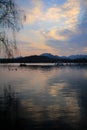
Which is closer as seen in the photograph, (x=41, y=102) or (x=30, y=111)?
(x=30, y=111)

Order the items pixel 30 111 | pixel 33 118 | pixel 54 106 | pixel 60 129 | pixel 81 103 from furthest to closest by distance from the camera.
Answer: pixel 81 103 < pixel 54 106 < pixel 30 111 < pixel 33 118 < pixel 60 129

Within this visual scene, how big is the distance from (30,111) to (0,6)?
649 cm

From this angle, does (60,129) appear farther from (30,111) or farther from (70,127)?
(30,111)

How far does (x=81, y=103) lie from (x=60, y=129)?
6778 millimetres

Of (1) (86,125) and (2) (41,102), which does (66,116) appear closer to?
(1) (86,125)

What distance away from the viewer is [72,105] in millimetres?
16969

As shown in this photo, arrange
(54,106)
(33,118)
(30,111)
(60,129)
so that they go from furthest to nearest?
(54,106), (30,111), (33,118), (60,129)

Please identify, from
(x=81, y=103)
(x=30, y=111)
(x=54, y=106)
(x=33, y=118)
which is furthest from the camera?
(x=81, y=103)

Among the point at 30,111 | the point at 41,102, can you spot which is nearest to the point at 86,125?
the point at 30,111

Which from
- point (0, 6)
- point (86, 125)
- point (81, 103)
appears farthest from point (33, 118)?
point (0, 6)

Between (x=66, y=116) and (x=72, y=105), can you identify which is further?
(x=72, y=105)

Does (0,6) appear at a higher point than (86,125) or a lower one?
higher

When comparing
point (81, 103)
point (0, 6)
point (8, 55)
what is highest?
point (0, 6)

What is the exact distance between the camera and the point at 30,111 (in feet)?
49.2
